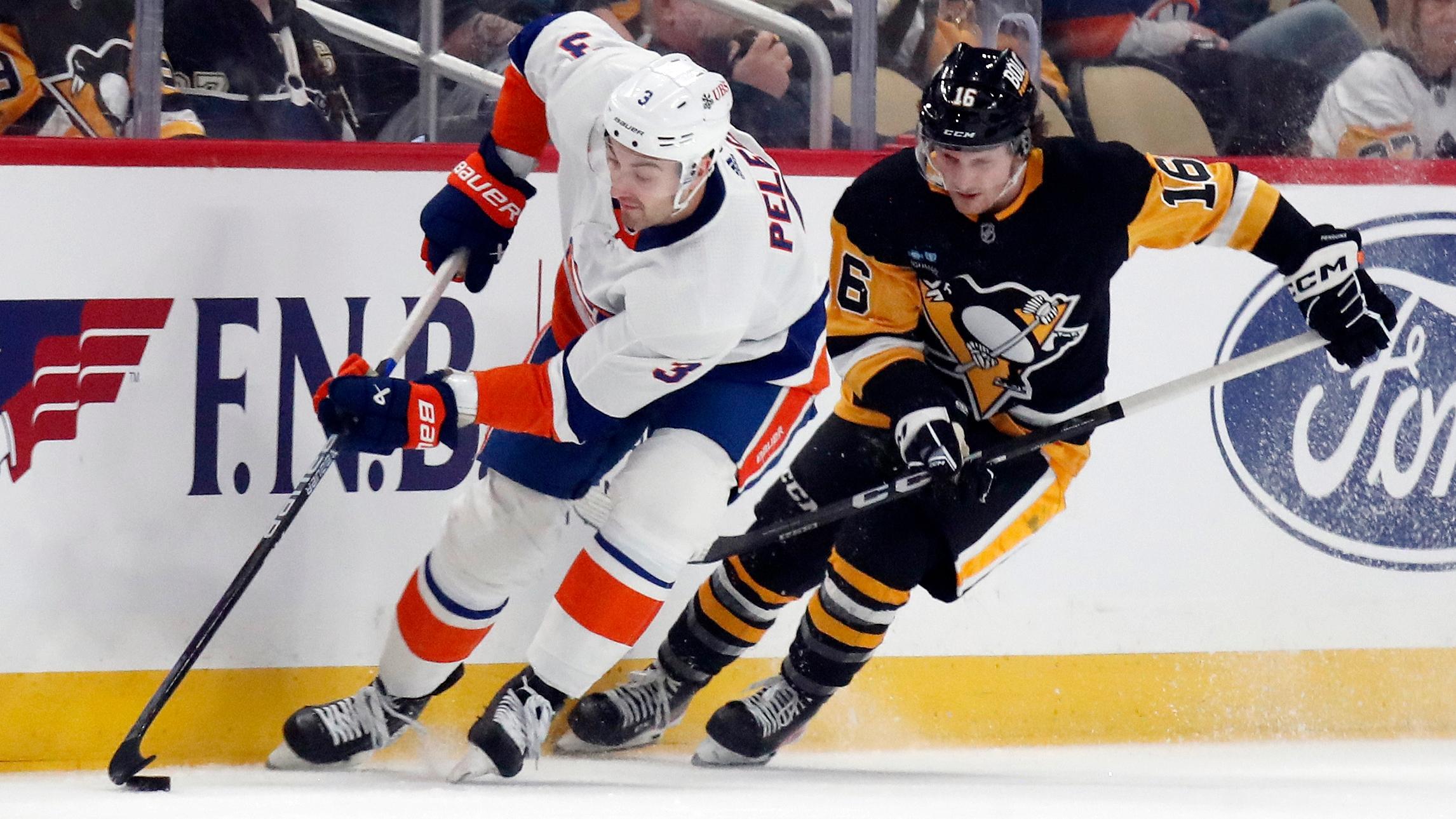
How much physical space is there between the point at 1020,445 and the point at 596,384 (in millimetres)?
778

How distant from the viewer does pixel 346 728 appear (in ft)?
8.32

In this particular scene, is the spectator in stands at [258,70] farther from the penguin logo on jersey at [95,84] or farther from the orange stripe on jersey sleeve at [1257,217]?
the orange stripe on jersey sleeve at [1257,217]

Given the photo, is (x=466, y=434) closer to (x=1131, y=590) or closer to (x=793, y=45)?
(x=793, y=45)

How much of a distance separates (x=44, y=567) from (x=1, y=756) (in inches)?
13.1

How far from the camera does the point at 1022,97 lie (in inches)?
93.0

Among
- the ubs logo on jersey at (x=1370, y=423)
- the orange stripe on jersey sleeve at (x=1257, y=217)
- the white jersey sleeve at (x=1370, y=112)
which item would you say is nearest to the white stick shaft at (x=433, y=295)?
the orange stripe on jersey sleeve at (x=1257, y=217)

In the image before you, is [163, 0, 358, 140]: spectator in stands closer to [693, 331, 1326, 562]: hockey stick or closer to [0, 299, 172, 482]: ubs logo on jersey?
[0, 299, 172, 482]: ubs logo on jersey

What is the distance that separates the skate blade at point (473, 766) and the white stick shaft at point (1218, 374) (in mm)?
1234

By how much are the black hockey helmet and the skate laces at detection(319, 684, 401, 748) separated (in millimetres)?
1277

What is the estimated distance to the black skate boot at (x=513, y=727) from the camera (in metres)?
2.30

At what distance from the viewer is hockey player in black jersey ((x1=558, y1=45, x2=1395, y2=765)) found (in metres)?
2.47

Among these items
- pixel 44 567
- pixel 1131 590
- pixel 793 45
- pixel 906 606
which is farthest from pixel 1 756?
pixel 1131 590

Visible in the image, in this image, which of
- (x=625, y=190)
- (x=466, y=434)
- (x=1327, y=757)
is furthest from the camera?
(x=1327, y=757)

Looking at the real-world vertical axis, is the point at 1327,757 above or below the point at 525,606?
below
